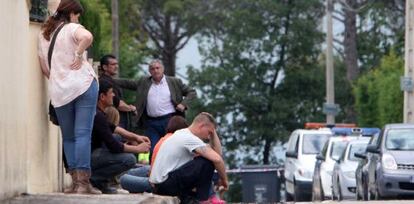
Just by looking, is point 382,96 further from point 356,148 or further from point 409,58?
point 356,148

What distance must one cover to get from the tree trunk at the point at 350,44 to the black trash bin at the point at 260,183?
18.4 meters

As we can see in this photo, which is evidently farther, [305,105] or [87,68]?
[305,105]

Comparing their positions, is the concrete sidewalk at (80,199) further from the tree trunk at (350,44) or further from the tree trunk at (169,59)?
the tree trunk at (169,59)

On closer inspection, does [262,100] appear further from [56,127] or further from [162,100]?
[56,127]

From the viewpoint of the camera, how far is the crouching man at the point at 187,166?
13.7m

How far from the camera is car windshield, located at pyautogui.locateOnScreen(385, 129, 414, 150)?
20766mm

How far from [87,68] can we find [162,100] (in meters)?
4.82

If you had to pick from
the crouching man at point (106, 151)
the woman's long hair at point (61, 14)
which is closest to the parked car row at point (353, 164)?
the crouching man at point (106, 151)

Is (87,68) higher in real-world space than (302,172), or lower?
higher

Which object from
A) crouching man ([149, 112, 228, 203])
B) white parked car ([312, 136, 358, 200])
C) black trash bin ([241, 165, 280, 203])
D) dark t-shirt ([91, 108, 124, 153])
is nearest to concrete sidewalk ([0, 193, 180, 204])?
crouching man ([149, 112, 228, 203])

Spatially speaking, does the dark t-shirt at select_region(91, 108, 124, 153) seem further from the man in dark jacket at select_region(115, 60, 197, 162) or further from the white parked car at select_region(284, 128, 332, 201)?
the white parked car at select_region(284, 128, 332, 201)

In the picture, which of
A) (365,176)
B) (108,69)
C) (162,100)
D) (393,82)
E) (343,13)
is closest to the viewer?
(108,69)

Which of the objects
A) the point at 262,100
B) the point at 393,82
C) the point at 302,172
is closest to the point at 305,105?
the point at 262,100

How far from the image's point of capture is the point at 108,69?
16.3 m
